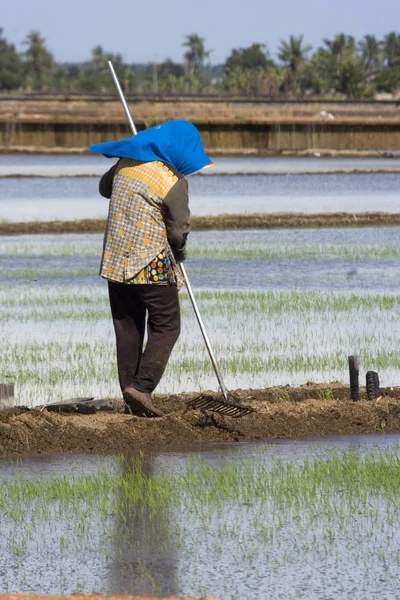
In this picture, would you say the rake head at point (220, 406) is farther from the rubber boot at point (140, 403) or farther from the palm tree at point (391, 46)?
the palm tree at point (391, 46)

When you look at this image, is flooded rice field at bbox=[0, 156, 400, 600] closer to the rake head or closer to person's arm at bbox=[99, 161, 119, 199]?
the rake head

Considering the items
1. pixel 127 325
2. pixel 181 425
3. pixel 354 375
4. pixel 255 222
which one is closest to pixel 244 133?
pixel 255 222

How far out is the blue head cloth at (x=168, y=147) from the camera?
25.5ft

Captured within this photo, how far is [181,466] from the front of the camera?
6.80m

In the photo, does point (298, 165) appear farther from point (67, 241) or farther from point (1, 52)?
point (1, 52)

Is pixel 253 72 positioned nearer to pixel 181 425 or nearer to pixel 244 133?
pixel 244 133

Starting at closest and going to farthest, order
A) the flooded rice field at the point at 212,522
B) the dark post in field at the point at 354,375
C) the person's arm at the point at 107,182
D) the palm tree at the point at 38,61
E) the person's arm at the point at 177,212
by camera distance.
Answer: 1. the flooded rice field at the point at 212,522
2. the person's arm at the point at 177,212
3. the person's arm at the point at 107,182
4. the dark post in field at the point at 354,375
5. the palm tree at the point at 38,61

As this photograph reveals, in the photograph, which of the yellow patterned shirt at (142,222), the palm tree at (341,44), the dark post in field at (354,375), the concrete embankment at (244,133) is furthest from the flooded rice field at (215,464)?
the palm tree at (341,44)

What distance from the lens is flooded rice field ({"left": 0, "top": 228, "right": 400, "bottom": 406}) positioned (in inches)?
390

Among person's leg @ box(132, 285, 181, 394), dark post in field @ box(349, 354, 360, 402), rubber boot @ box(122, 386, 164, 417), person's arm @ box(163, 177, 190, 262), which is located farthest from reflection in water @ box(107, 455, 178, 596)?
dark post in field @ box(349, 354, 360, 402)

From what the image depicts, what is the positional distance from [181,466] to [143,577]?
6.38 ft

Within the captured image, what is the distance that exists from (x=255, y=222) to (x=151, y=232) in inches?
751

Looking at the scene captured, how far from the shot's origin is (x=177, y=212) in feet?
25.3

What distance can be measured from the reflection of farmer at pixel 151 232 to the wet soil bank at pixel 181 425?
0.27 metres
